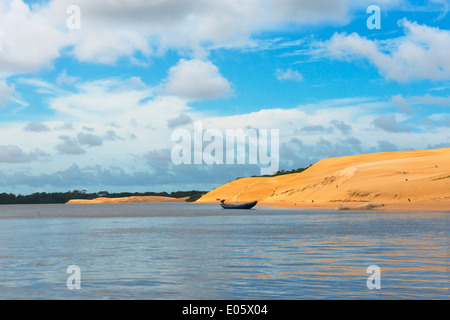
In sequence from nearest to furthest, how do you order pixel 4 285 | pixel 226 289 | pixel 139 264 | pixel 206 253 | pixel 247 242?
pixel 226 289
pixel 4 285
pixel 139 264
pixel 206 253
pixel 247 242

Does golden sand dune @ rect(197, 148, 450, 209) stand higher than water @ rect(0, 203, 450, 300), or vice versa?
golden sand dune @ rect(197, 148, 450, 209)

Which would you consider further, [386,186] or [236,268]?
[386,186]

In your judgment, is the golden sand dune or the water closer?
the water

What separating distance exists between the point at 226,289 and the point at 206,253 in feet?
49.3

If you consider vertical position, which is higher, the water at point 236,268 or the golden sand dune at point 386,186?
the golden sand dune at point 386,186

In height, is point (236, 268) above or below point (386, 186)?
below

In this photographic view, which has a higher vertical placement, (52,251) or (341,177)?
(341,177)

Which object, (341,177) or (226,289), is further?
(341,177)

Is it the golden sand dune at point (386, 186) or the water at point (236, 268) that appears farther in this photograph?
the golden sand dune at point (386, 186)
